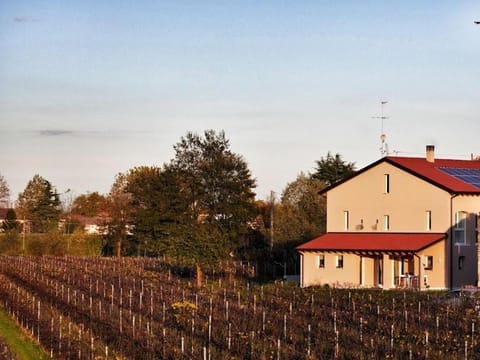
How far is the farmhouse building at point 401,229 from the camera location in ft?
169

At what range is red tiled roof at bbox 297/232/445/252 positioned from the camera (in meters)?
51.6

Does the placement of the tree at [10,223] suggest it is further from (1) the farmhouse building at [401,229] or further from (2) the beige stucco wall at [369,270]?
(1) the farmhouse building at [401,229]

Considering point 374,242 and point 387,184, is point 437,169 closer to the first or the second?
point 387,184

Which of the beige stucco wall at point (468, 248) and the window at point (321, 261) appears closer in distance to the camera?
the beige stucco wall at point (468, 248)

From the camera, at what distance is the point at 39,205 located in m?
131

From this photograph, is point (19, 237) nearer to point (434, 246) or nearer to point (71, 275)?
point (71, 275)

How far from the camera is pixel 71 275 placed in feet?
203

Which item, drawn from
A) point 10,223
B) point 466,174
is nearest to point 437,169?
point 466,174

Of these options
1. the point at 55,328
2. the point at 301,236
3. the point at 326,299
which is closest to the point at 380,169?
the point at 326,299

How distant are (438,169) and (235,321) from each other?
2594cm

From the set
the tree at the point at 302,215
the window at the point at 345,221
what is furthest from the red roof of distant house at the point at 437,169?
the tree at the point at 302,215

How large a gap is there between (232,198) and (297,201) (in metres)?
17.6

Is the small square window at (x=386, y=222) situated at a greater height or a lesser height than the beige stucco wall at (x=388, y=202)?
lesser

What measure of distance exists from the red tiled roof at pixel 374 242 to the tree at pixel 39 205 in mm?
62694
